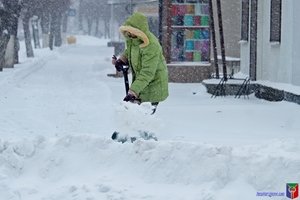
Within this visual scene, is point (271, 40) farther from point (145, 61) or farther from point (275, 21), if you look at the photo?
point (145, 61)

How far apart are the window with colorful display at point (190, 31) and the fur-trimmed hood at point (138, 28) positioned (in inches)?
492

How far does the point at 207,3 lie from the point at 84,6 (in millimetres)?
60160

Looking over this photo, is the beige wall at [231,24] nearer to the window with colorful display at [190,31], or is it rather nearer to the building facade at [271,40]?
the window with colorful display at [190,31]

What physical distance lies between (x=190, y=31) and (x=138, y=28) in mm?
12685

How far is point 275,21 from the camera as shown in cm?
1493

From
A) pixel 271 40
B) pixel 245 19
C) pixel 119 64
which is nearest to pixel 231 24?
pixel 245 19

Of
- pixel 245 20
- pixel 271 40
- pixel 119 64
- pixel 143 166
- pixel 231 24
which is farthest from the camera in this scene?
pixel 231 24

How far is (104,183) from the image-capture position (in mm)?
6270

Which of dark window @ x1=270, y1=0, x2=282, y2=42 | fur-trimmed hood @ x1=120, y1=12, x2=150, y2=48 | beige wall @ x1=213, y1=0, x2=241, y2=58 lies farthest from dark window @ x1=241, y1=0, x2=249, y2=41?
fur-trimmed hood @ x1=120, y1=12, x2=150, y2=48

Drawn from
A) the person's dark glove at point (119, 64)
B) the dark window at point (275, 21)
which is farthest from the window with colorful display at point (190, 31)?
the person's dark glove at point (119, 64)

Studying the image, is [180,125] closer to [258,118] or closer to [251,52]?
[258,118]

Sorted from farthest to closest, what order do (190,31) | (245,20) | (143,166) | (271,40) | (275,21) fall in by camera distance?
1. (190,31)
2. (245,20)
3. (271,40)
4. (275,21)
5. (143,166)

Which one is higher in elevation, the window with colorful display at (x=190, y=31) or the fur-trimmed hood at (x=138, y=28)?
the fur-trimmed hood at (x=138, y=28)

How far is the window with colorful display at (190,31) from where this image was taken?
19438 millimetres
